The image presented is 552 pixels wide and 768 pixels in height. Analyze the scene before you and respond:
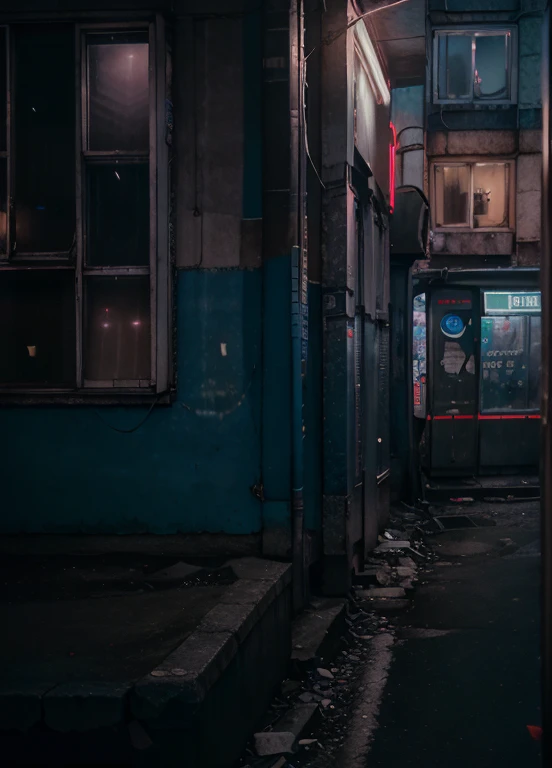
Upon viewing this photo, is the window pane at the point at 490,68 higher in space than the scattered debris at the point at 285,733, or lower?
higher

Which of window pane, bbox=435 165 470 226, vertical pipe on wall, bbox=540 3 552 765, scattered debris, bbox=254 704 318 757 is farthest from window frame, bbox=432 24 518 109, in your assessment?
vertical pipe on wall, bbox=540 3 552 765

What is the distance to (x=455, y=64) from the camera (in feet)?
63.0

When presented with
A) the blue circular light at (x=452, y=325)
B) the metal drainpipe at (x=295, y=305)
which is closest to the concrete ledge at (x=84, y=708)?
the metal drainpipe at (x=295, y=305)

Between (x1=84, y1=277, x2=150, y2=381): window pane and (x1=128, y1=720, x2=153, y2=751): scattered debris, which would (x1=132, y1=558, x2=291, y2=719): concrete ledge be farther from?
(x1=84, y1=277, x2=150, y2=381): window pane

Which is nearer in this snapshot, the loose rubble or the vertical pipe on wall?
the vertical pipe on wall

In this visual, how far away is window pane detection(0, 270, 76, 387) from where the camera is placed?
616 cm

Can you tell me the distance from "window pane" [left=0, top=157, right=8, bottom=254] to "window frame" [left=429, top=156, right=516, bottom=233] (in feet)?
48.0

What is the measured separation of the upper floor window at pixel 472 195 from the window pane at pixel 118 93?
14274mm

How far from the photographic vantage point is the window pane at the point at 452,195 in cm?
1942

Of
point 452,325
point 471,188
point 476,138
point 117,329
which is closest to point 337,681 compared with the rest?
point 117,329

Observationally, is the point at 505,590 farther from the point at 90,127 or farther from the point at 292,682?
the point at 90,127

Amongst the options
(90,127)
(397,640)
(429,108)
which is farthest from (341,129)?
(429,108)

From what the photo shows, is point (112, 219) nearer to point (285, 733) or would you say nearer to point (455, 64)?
point (285, 733)

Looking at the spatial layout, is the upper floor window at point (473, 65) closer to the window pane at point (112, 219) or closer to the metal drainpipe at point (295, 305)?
the metal drainpipe at point (295, 305)
